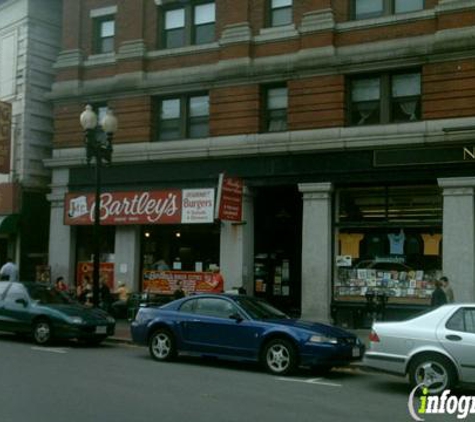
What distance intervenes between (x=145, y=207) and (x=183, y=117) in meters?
3.12

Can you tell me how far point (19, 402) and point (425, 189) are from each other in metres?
13.2

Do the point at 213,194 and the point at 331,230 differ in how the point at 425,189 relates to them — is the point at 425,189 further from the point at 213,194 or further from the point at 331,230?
the point at 213,194

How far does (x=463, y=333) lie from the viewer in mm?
10594

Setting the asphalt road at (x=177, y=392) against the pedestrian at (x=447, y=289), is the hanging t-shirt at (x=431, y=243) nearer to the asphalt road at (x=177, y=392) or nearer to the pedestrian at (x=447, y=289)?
the pedestrian at (x=447, y=289)

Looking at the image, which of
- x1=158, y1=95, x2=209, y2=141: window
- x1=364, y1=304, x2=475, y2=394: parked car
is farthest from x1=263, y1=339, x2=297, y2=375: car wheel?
x1=158, y1=95, x2=209, y2=141: window

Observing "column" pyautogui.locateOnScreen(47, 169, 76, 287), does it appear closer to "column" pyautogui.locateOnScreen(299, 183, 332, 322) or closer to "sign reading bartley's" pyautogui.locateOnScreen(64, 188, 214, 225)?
"sign reading bartley's" pyautogui.locateOnScreen(64, 188, 214, 225)

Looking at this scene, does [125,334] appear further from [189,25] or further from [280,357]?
[189,25]

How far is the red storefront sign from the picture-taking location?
20000 millimetres

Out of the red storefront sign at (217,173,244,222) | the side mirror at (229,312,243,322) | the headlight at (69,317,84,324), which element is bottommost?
the headlight at (69,317,84,324)

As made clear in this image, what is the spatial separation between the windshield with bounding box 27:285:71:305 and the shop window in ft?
25.0

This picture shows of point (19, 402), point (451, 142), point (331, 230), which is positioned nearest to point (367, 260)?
point (331, 230)

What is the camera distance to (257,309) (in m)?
13.8

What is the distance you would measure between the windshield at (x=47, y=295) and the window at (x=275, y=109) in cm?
799

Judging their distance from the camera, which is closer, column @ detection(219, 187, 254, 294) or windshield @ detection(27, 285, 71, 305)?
windshield @ detection(27, 285, 71, 305)
